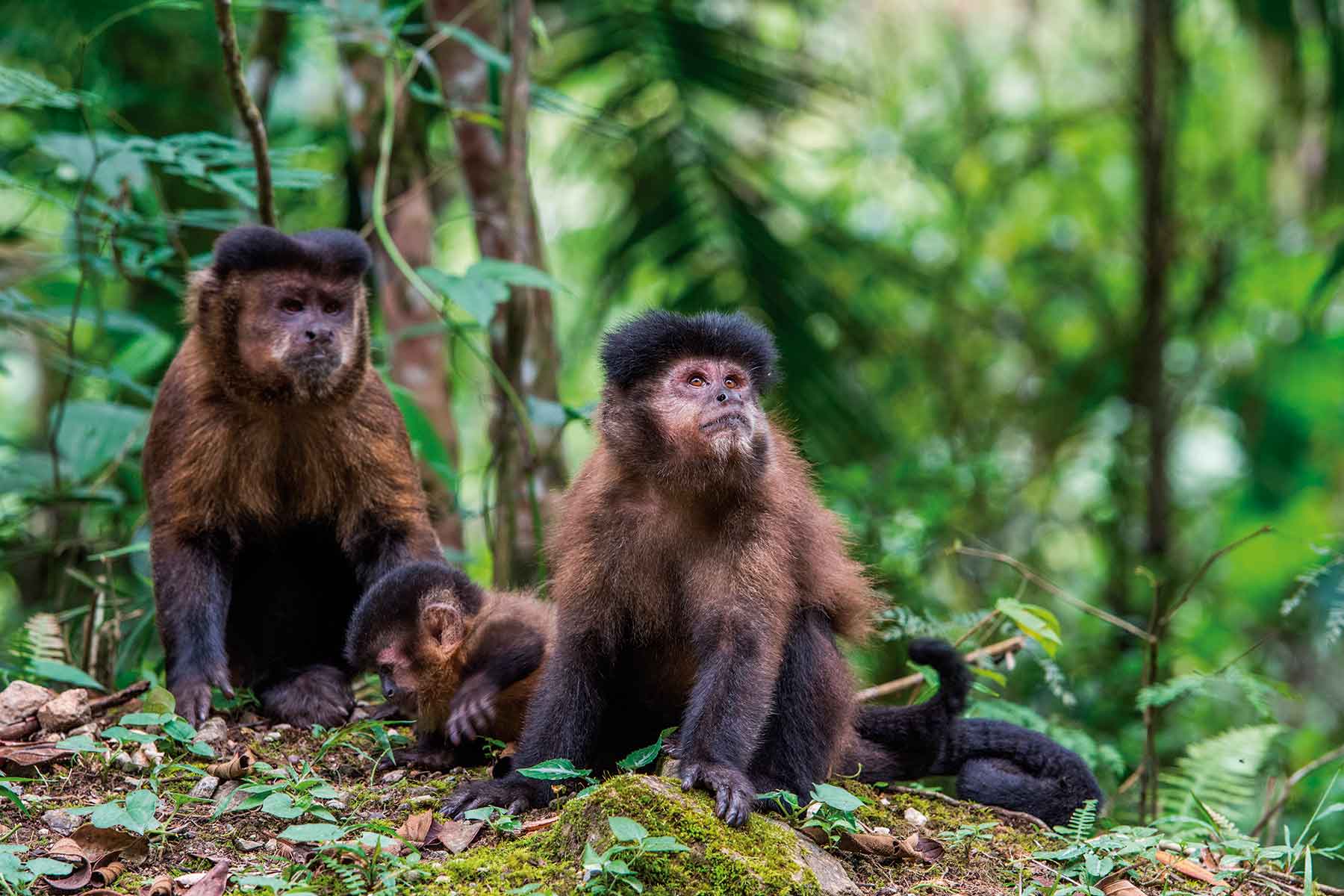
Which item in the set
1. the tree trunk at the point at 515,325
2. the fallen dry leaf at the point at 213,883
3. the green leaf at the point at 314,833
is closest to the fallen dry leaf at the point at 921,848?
the green leaf at the point at 314,833

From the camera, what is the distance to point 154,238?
7.66 m

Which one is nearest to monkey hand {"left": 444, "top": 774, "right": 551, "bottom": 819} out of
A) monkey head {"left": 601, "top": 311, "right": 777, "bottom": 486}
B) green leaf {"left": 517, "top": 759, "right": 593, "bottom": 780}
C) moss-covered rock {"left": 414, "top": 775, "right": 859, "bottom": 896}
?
green leaf {"left": 517, "top": 759, "right": 593, "bottom": 780}

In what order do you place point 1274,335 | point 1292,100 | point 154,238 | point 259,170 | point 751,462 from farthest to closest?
point 1274,335 < point 1292,100 < point 154,238 < point 259,170 < point 751,462

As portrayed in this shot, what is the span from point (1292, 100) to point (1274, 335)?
3.30m

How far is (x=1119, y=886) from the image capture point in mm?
4406

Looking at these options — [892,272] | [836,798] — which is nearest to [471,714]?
[836,798]

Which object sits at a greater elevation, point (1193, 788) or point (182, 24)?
point (182, 24)

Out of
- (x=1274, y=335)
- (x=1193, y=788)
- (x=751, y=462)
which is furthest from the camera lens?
(x=1274, y=335)

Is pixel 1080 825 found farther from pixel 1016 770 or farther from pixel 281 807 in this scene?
pixel 281 807

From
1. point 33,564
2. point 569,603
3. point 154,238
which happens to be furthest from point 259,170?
point 33,564

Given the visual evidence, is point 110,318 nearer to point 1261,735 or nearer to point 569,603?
point 569,603

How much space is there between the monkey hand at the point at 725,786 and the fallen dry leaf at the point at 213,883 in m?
1.42

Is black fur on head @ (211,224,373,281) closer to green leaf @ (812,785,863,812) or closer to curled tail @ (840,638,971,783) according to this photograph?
curled tail @ (840,638,971,783)

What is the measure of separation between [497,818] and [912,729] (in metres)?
1.85
